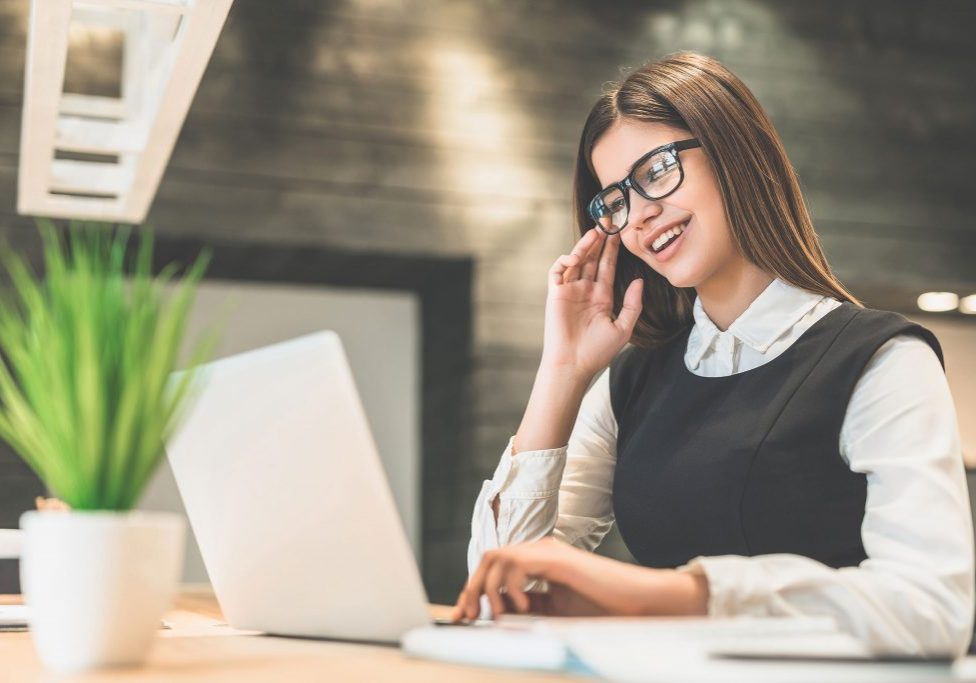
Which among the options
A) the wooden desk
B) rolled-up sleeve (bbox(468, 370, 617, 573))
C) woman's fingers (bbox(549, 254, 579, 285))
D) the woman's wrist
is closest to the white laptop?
the wooden desk

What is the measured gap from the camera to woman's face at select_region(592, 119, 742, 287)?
1630mm

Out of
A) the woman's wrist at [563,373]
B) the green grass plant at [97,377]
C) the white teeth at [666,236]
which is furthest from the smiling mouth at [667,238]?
the green grass plant at [97,377]

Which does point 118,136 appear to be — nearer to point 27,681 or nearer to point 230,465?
point 230,465

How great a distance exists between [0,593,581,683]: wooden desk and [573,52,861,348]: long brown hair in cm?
82

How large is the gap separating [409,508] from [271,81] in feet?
6.05

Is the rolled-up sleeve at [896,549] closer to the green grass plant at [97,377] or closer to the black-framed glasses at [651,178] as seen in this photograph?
the black-framed glasses at [651,178]

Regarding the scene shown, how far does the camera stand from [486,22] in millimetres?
4684

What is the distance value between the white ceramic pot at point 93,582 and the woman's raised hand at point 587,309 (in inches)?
33.9

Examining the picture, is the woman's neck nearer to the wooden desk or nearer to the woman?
the woman

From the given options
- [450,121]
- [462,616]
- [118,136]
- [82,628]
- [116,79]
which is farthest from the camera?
[450,121]

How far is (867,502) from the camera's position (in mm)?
1321

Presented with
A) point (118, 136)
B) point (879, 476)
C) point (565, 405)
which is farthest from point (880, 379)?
point (118, 136)

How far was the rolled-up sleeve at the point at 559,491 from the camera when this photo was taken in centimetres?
163

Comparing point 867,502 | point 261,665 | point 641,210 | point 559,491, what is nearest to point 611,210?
point 641,210
